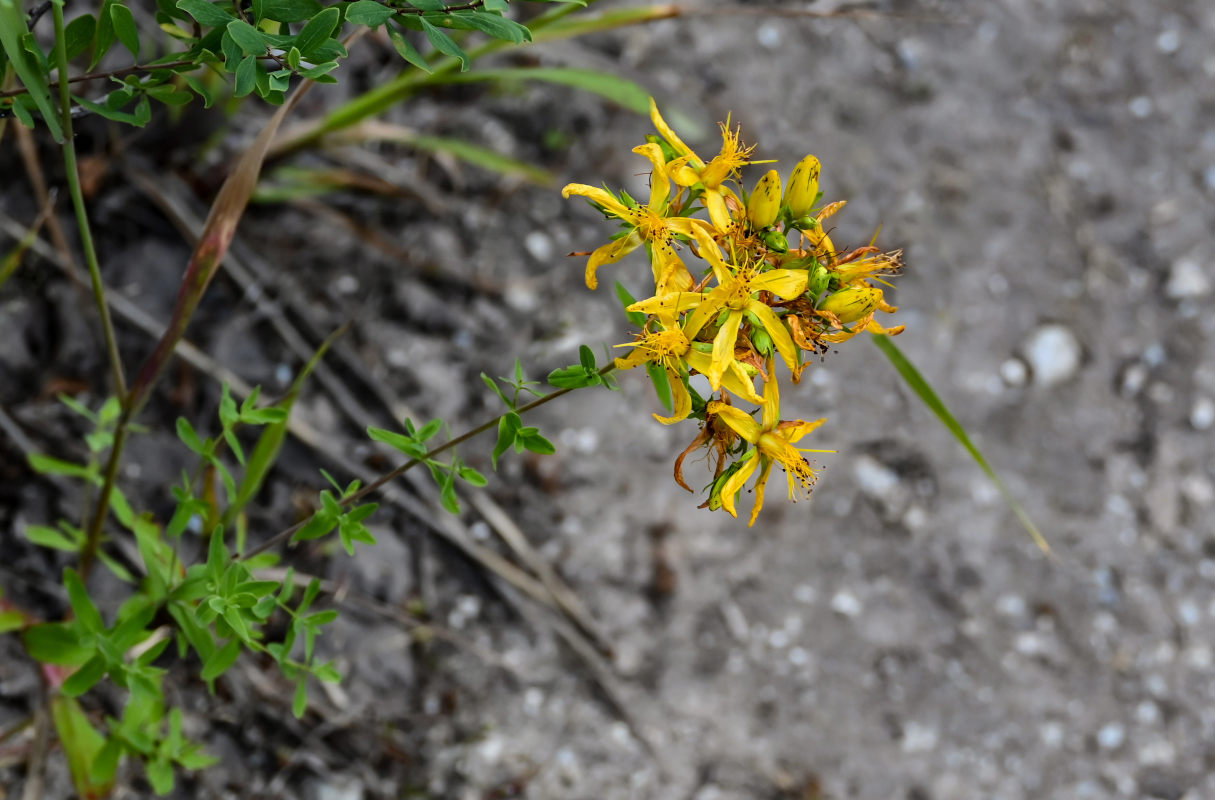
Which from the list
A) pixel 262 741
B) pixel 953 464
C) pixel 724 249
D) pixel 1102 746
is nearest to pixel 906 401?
pixel 953 464

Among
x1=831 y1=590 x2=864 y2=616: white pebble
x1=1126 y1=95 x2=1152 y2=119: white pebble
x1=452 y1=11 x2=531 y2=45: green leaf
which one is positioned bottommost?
x1=831 y1=590 x2=864 y2=616: white pebble

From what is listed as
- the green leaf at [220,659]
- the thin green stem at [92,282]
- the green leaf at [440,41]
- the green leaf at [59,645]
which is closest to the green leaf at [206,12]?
the thin green stem at [92,282]

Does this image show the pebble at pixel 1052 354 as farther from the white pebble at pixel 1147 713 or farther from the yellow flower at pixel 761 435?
the yellow flower at pixel 761 435

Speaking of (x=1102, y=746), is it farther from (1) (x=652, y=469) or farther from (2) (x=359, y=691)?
(2) (x=359, y=691)

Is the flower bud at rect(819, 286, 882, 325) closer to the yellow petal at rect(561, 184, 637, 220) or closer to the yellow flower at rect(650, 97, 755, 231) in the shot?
the yellow flower at rect(650, 97, 755, 231)

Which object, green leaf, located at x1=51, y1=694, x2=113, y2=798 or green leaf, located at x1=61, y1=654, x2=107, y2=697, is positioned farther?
green leaf, located at x1=51, y1=694, x2=113, y2=798

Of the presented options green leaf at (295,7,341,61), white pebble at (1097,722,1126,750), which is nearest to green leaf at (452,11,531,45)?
green leaf at (295,7,341,61)

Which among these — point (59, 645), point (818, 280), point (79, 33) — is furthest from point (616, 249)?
point (59, 645)

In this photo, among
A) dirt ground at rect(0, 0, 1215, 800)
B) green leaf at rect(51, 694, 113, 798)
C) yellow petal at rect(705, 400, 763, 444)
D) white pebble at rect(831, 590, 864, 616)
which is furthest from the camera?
white pebble at rect(831, 590, 864, 616)
